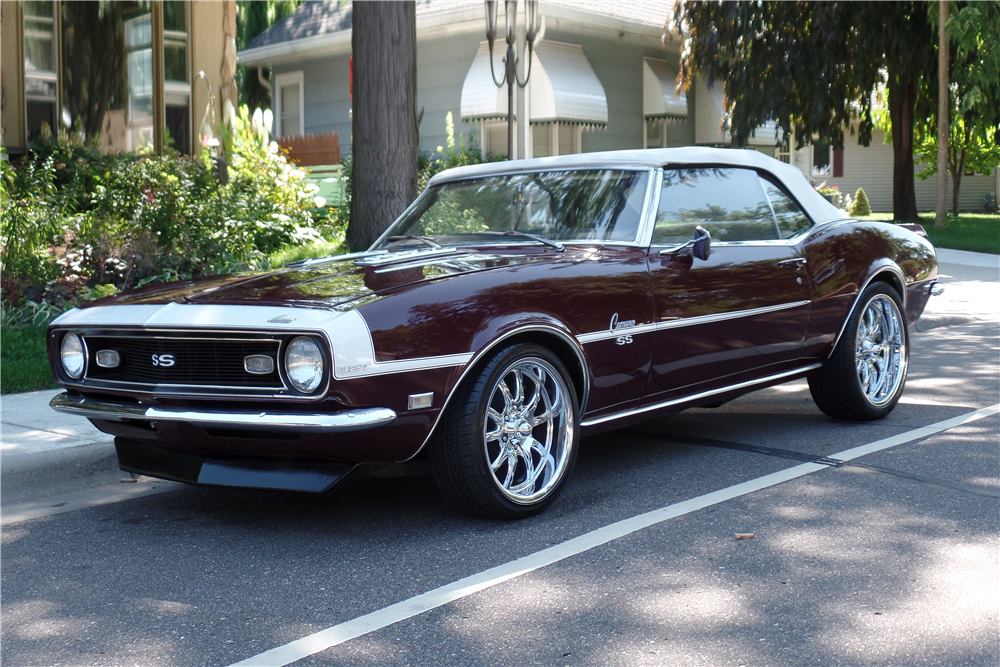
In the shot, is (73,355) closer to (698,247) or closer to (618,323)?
(618,323)

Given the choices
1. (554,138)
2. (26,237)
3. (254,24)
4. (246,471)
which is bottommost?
(246,471)

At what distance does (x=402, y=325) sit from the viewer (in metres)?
3.88

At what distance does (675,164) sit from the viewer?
17.6 feet

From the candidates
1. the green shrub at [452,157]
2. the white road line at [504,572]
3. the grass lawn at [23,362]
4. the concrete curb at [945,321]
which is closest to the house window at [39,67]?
the green shrub at [452,157]

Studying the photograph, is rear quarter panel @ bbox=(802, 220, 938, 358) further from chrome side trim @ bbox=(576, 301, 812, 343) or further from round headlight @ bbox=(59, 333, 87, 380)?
round headlight @ bbox=(59, 333, 87, 380)

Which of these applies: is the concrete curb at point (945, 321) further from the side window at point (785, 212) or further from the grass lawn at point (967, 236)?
the grass lawn at point (967, 236)

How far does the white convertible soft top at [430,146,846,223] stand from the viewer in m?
5.32

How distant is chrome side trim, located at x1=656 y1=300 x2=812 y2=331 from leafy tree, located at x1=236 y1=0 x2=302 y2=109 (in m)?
25.1

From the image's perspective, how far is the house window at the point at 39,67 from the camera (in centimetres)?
1385

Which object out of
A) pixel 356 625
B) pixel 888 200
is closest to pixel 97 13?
pixel 356 625

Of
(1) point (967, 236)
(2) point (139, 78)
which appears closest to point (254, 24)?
(2) point (139, 78)

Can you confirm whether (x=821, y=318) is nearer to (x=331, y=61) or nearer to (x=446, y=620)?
(x=446, y=620)

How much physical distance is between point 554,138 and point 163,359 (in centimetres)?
1673

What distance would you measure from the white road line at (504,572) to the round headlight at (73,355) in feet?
5.90
